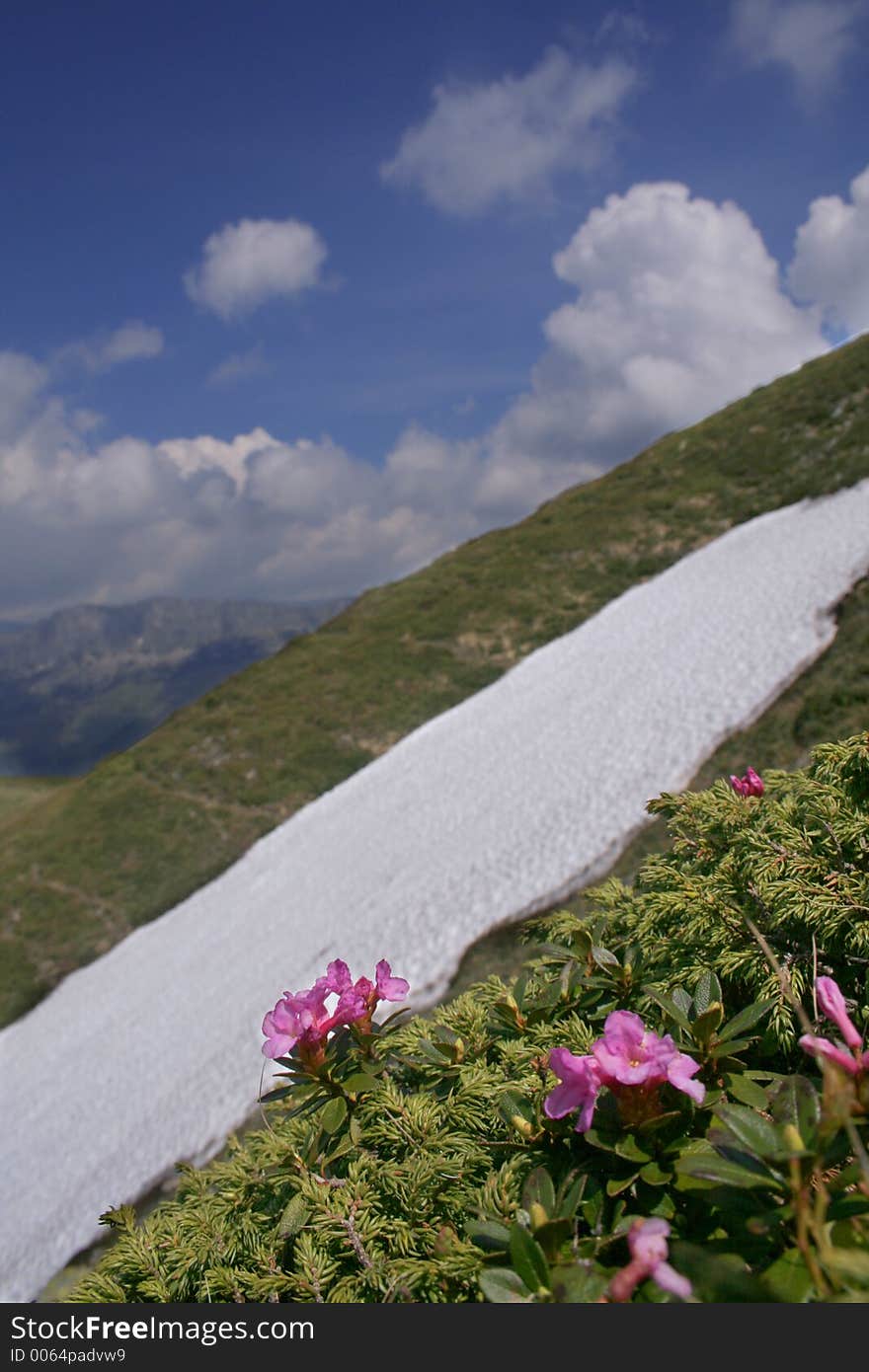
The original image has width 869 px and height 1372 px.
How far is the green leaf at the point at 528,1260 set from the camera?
143 centimetres

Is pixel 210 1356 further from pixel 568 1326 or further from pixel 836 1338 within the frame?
pixel 836 1338

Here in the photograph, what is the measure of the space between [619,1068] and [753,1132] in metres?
0.28

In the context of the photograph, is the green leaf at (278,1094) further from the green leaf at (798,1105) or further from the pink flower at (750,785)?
the pink flower at (750,785)

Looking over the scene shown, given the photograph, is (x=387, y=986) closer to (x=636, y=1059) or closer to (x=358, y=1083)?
(x=358, y=1083)

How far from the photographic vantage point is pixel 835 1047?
150cm

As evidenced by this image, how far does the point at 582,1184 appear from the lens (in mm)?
1663

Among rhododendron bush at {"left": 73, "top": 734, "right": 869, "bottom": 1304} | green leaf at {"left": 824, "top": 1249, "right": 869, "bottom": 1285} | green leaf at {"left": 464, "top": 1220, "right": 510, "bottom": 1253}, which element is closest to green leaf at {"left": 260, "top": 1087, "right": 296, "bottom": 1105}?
rhododendron bush at {"left": 73, "top": 734, "right": 869, "bottom": 1304}

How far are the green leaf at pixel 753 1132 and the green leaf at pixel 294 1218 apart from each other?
1.20 meters

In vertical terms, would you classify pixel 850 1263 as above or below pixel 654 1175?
above

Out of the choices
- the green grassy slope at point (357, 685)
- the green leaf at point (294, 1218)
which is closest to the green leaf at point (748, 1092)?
the green leaf at point (294, 1218)

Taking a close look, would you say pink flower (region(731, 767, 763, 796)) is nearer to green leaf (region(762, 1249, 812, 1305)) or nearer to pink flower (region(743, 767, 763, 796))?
pink flower (region(743, 767, 763, 796))

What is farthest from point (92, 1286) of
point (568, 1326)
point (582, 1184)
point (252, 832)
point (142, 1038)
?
point (252, 832)

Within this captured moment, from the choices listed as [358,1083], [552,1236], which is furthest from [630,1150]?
[358,1083]

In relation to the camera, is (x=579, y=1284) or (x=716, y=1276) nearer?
(x=716, y=1276)
